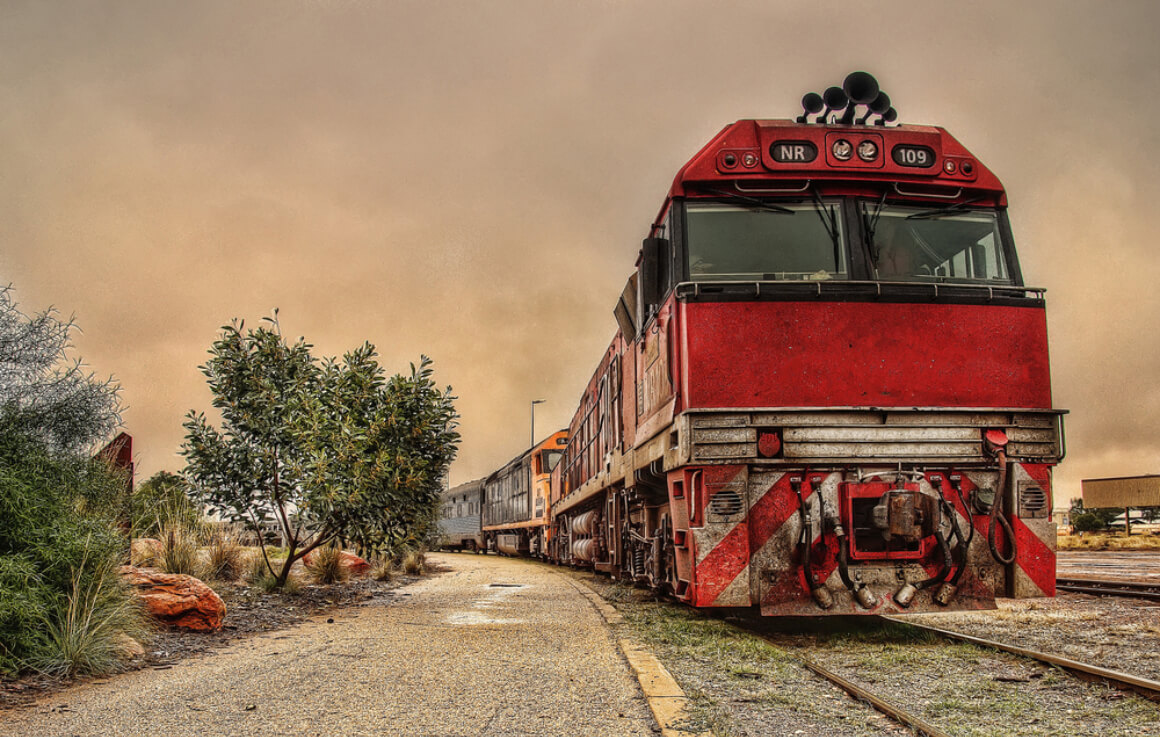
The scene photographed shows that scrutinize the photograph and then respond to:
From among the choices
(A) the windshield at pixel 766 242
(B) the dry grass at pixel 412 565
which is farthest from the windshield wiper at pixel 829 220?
(B) the dry grass at pixel 412 565

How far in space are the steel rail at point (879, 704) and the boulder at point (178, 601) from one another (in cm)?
499

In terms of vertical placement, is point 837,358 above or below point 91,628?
above

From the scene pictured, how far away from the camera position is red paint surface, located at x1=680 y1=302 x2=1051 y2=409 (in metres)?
6.28

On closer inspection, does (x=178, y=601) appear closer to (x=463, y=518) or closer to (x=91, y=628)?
(x=91, y=628)

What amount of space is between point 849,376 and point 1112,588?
24.1 ft

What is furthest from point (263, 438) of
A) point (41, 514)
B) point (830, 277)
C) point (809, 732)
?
point (809, 732)

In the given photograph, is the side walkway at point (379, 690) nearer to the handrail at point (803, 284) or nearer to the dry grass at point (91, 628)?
the dry grass at point (91, 628)

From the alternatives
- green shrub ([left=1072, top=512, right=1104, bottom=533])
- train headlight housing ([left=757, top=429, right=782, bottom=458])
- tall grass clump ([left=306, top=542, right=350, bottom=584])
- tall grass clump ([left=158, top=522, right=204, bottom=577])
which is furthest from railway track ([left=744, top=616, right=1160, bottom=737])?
green shrub ([left=1072, top=512, right=1104, bottom=533])

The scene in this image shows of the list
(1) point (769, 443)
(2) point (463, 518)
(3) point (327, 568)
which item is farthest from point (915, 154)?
(2) point (463, 518)

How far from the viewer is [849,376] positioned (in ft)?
20.7

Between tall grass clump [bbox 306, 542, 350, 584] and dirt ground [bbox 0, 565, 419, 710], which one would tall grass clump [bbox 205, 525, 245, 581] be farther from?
tall grass clump [bbox 306, 542, 350, 584]

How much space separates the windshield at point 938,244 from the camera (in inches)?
260

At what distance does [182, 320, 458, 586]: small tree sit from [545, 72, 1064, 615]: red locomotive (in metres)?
5.13

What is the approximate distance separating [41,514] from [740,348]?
4844 millimetres
